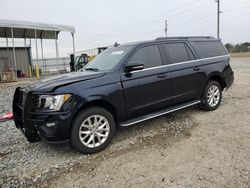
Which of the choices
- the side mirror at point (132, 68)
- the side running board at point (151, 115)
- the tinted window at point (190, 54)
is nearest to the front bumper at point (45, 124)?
the side running board at point (151, 115)

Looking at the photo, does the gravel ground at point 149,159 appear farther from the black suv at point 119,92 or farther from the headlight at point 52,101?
the headlight at point 52,101

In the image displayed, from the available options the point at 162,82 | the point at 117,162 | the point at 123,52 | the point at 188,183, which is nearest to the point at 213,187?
the point at 188,183

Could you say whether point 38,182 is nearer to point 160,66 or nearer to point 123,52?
point 123,52

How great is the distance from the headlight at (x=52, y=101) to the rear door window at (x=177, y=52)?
2475 millimetres

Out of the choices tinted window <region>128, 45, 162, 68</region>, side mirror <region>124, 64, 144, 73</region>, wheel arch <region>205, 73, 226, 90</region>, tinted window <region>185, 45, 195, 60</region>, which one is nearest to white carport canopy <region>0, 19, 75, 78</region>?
tinted window <region>128, 45, 162, 68</region>

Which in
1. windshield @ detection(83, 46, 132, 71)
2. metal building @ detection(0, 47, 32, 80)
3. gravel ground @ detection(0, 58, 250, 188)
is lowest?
gravel ground @ detection(0, 58, 250, 188)

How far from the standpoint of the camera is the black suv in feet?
10.8

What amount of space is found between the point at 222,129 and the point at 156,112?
1.32 m

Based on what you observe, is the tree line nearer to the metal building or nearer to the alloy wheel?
the metal building

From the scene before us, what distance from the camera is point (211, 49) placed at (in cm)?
555

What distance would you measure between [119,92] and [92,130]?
0.79 m

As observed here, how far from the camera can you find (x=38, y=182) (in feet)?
9.53

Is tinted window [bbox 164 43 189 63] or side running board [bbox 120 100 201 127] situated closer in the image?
side running board [bbox 120 100 201 127]

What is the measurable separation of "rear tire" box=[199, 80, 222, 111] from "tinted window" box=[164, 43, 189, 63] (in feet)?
3.24
